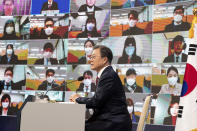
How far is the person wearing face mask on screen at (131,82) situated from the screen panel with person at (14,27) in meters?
1.84

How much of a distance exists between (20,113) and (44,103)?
21 cm

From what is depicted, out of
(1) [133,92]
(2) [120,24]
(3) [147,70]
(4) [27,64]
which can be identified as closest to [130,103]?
(1) [133,92]

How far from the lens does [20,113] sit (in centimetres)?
267

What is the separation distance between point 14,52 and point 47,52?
62 cm

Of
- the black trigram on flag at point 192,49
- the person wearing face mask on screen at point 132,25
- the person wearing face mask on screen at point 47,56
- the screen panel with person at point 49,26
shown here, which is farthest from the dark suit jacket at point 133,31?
the black trigram on flag at point 192,49

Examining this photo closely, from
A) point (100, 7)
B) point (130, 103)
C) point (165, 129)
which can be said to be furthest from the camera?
point (100, 7)

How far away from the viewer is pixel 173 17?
4324 millimetres

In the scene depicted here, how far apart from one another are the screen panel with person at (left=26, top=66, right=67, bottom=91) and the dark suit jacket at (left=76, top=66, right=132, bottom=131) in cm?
232

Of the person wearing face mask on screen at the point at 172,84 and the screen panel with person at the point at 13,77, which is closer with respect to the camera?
the person wearing face mask on screen at the point at 172,84

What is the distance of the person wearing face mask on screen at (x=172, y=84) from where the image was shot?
418 cm

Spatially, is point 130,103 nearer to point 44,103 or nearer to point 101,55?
point 101,55

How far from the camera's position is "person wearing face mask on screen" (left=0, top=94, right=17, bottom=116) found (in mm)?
5300

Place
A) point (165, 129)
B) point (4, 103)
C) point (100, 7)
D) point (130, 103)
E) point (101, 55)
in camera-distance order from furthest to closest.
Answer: point (4, 103), point (100, 7), point (130, 103), point (165, 129), point (101, 55)

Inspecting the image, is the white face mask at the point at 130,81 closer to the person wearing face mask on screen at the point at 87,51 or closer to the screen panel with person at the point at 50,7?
the person wearing face mask on screen at the point at 87,51
